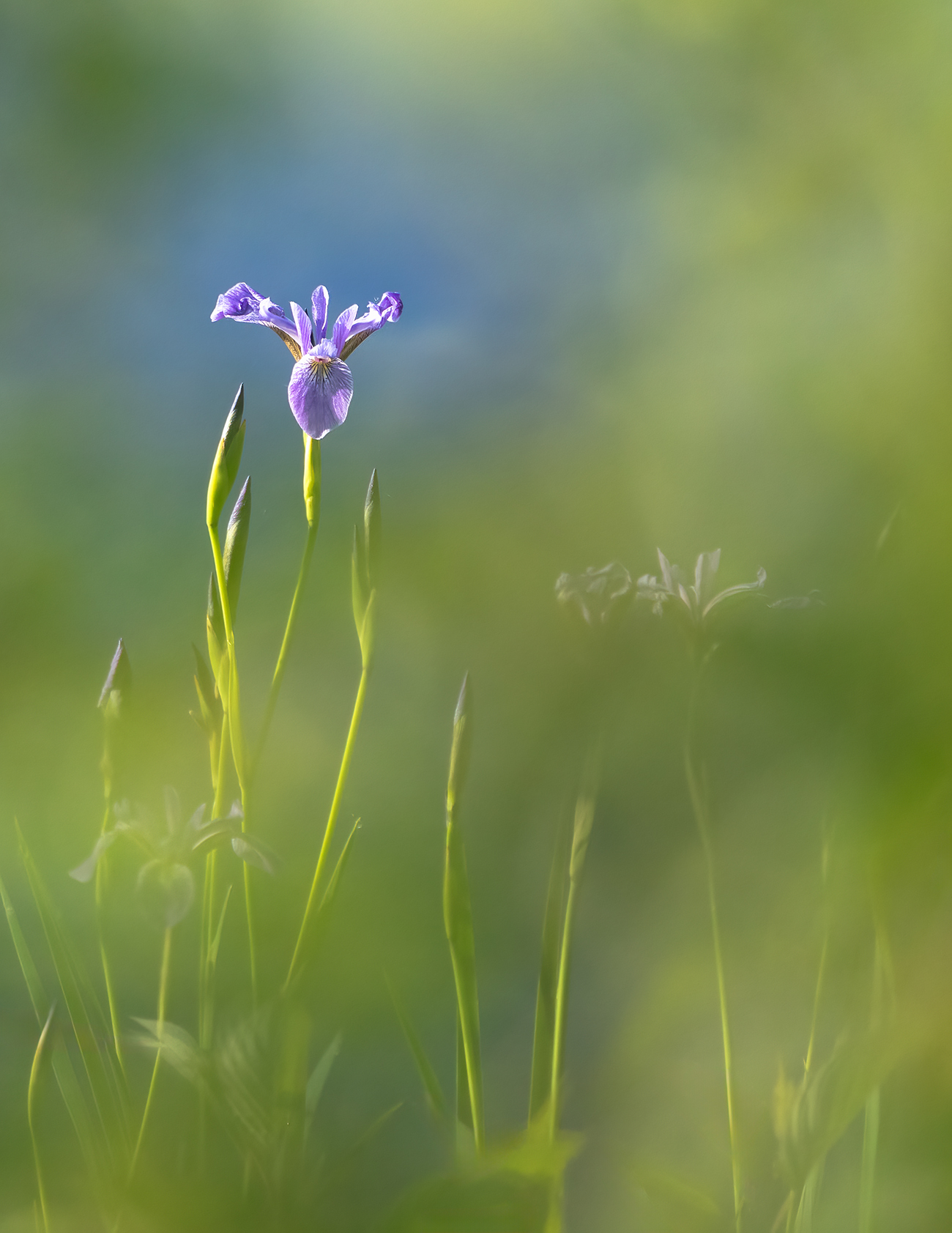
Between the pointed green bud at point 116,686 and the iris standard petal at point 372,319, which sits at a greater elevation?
the iris standard petal at point 372,319

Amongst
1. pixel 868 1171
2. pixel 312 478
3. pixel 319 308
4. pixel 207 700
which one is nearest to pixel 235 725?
pixel 207 700

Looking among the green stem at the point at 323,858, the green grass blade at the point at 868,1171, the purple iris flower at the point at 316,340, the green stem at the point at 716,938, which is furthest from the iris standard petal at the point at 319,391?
the green grass blade at the point at 868,1171

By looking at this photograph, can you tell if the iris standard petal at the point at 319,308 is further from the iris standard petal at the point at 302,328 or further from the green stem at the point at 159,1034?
the green stem at the point at 159,1034

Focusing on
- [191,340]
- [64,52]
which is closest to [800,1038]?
[191,340]

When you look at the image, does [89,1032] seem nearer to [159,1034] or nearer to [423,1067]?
[159,1034]

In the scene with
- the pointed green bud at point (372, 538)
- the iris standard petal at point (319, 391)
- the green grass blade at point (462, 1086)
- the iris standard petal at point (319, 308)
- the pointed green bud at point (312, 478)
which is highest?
the iris standard petal at point (319, 308)

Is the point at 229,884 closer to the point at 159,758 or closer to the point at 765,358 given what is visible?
the point at 159,758

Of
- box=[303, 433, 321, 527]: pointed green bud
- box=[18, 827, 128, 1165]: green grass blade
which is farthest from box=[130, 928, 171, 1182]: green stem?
box=[303, 433, 321, 527]: pointed green bud
